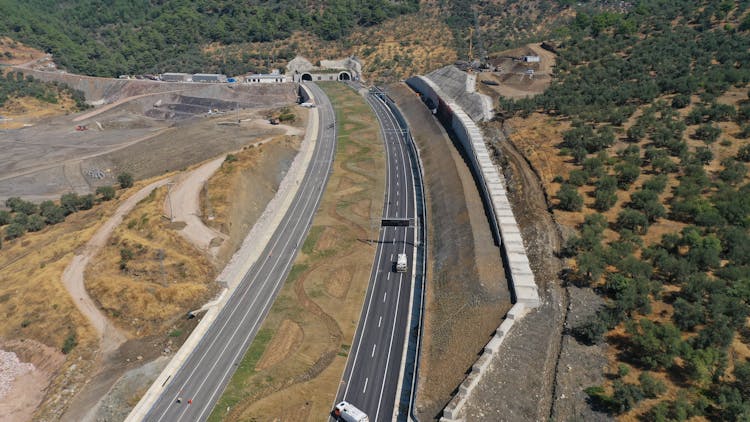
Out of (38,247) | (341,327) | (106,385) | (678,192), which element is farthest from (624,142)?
(38,247)

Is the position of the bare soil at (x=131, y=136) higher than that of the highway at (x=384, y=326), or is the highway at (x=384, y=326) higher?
the bare soil at (x=131, y=136)

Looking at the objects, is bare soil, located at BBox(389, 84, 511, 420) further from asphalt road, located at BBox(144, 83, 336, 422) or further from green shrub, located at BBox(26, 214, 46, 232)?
green shrub, located at BBox(26, 214, 46, 232)

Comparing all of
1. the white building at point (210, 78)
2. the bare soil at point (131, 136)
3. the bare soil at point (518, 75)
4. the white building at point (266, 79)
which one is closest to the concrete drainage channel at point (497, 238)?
the bare soil at point (518, 75)

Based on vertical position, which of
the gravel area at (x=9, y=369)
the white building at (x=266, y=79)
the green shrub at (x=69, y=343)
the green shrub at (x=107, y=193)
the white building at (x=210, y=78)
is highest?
the white building at (x=210, y=78)

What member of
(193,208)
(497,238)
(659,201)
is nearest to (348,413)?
(497,238)

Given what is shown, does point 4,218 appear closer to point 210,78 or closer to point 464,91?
point 464,91

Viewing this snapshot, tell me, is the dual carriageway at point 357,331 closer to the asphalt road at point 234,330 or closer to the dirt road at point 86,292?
the asphalt road at point 234,330
